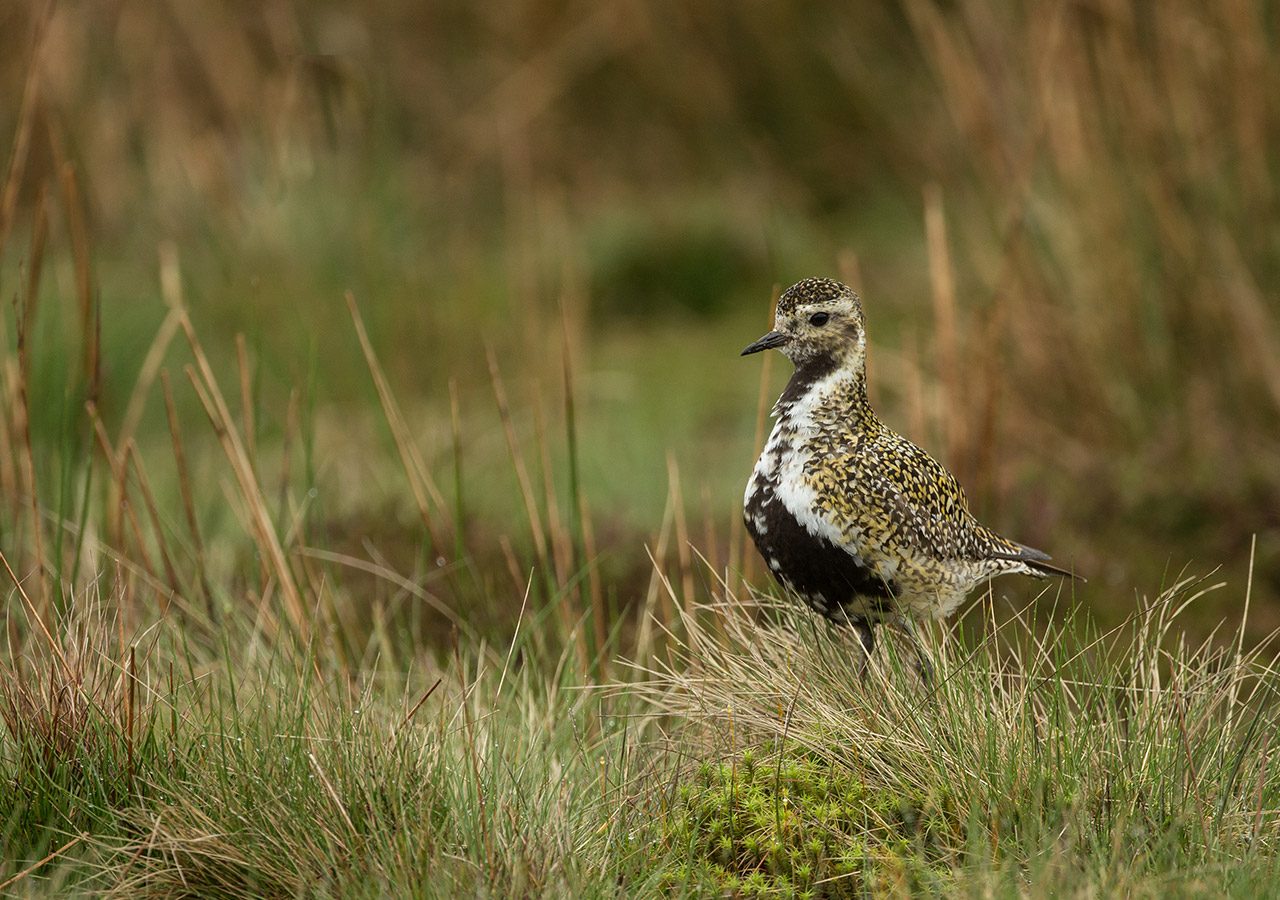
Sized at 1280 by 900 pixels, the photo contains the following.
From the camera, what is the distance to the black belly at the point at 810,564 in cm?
307

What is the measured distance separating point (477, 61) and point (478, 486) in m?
6.37

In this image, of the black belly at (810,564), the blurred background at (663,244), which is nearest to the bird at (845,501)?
the black belly at (810,564)

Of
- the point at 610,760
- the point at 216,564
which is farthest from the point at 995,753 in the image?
the point at 216,564

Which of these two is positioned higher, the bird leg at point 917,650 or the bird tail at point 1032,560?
the bird tail at point 1032,560

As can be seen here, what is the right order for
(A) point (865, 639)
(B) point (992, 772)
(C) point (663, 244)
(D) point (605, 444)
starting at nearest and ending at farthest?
1. (B) point (992, 772)
2. (A) point (865, 639)
3. (D) point (605, 444)
4. (C) point (663, 244)

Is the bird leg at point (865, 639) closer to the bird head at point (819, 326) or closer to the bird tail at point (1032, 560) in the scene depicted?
the bird tail at point (1032, 560)

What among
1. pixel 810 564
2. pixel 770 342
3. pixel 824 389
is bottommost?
pixel 810 564

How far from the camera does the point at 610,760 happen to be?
330 cm

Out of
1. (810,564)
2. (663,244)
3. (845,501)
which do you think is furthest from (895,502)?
(663,244)

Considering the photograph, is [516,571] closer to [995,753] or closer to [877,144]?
[995,753]

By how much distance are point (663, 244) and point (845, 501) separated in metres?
6.77

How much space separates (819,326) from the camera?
3.21 meters

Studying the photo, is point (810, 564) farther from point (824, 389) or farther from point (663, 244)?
point (663, 244)

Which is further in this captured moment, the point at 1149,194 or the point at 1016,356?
the point at 1016,356
